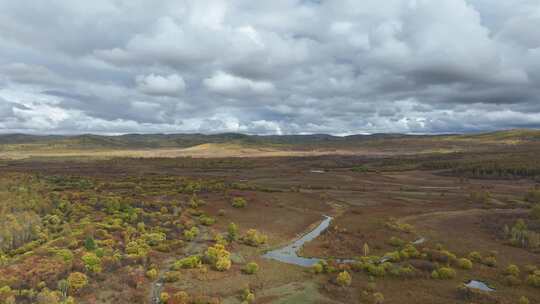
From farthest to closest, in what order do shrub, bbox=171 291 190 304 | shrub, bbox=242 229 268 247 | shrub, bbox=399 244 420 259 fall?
shrub, bbox=242 229 268 247
shrub, bbox=399 244 420 259
shrub, bbox=171 291 190 304

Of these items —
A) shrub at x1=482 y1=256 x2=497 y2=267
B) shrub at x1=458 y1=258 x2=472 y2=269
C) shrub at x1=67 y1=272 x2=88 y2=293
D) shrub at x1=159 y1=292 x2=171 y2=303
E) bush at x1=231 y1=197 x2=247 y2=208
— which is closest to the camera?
shrub at x1=159 y1=292 x2=171 y2=303

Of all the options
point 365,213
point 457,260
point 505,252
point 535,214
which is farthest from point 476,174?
point 457,260

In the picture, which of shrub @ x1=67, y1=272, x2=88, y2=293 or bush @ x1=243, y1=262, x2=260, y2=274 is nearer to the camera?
shrub @ x1=67, y1=272, x2=88, y2=293

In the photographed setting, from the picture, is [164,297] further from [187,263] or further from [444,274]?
[444,274]

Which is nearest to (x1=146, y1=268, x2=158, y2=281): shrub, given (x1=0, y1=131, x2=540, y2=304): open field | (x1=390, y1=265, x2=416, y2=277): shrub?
(x1=0, y1=131, x2=540, y2=304): open field

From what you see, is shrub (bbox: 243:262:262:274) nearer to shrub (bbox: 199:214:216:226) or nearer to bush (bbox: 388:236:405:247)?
shrub (bbox: 199:214:216:226)

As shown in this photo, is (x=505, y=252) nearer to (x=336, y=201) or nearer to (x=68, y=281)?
(x=336, y=201)
